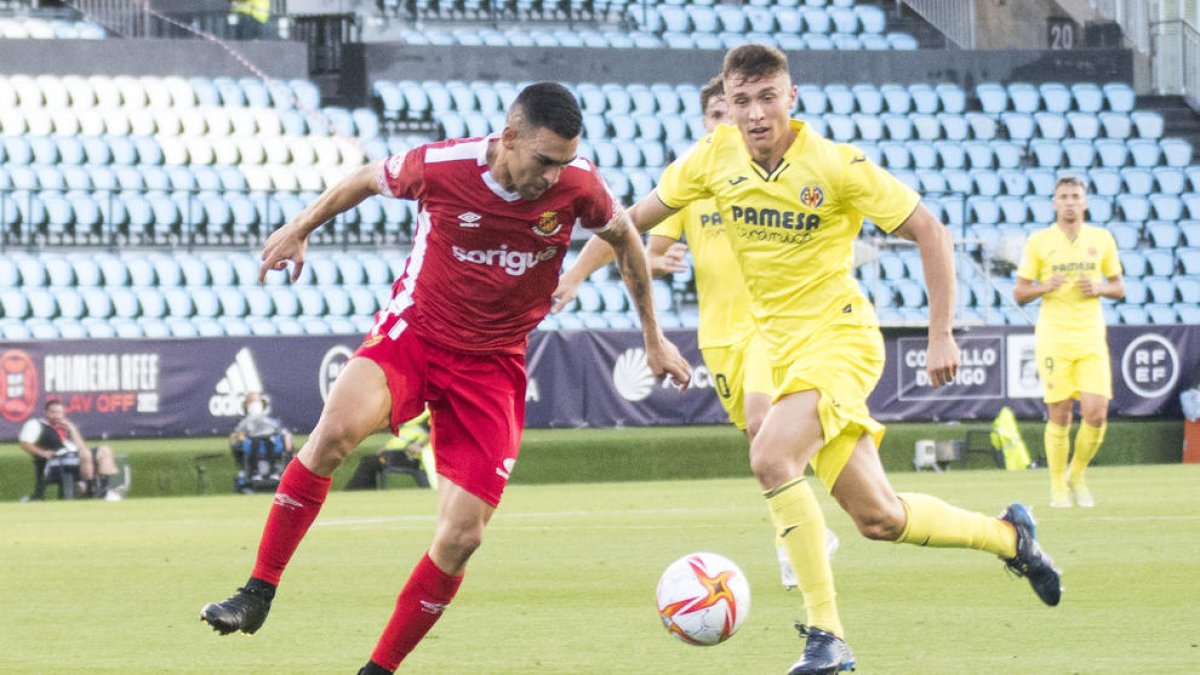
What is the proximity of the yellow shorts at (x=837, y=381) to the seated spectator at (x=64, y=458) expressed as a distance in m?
14.0

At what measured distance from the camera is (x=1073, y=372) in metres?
14.6

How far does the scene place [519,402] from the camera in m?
6.61

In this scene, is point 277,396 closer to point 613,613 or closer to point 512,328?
point 613,613

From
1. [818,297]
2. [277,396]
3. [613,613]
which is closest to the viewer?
[818,297]

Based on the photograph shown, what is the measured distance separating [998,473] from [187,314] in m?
9.82

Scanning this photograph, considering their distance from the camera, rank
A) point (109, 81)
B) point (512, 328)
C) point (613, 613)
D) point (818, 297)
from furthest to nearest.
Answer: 1. point (109, 81)
2. point (613, 613)
3. point (818, 297)
4. point (512, 328)

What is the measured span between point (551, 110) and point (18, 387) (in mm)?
15406

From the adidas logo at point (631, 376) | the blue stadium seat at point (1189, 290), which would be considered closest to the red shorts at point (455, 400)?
the adidas logo at point (631, 376)

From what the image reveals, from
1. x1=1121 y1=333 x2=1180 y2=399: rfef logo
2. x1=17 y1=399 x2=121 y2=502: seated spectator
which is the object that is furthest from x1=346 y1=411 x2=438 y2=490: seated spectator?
x1=1121 y1=333 x2=1180 y2=399: rfef logo

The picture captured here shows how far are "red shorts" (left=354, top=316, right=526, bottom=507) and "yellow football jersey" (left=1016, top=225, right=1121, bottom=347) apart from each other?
8.87m

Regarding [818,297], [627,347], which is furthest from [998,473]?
[818,297]

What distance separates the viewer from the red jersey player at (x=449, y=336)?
6.18 metres

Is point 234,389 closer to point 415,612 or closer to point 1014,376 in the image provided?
point 1014,376

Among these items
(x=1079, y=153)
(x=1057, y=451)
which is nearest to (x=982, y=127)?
(x=1079, y=153)
